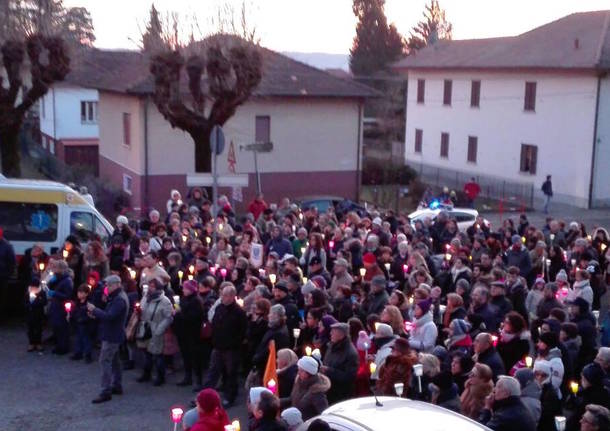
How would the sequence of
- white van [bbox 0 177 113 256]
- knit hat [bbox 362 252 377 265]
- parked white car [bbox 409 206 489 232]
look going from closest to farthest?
knit hat [bbox 362 252 377 265], white van [bbox 0 177 113 256], parked white car [bbox 409 206 489 232]

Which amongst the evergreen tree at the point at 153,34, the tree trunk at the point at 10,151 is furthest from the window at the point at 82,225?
the evergreen tree at the point at 153,34

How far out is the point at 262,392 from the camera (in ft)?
24.0

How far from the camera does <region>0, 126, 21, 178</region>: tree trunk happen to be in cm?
2673

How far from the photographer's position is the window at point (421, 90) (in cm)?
4901

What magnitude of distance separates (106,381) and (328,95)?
74.2 ft

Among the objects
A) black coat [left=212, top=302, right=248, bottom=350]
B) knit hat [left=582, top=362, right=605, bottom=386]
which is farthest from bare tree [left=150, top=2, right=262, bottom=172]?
knit hat [left=582, top=362, right=605, bottom=386]

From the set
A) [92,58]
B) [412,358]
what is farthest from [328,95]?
[412,358]

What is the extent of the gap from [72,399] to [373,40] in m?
69.1

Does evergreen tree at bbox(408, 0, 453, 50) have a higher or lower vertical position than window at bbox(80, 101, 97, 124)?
higher

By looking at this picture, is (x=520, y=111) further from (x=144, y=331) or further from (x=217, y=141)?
(x=144, y=331)

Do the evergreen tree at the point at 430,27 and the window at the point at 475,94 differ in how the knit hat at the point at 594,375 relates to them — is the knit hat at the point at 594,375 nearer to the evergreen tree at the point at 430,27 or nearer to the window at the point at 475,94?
the window at the point at 475,94

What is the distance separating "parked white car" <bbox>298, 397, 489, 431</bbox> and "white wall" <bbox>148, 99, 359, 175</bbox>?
81.0 ft

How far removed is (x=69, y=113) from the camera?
4800 cm

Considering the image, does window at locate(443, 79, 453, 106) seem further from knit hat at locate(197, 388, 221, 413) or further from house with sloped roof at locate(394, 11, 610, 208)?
knit hat at locate(197, 388, 221, 413)
